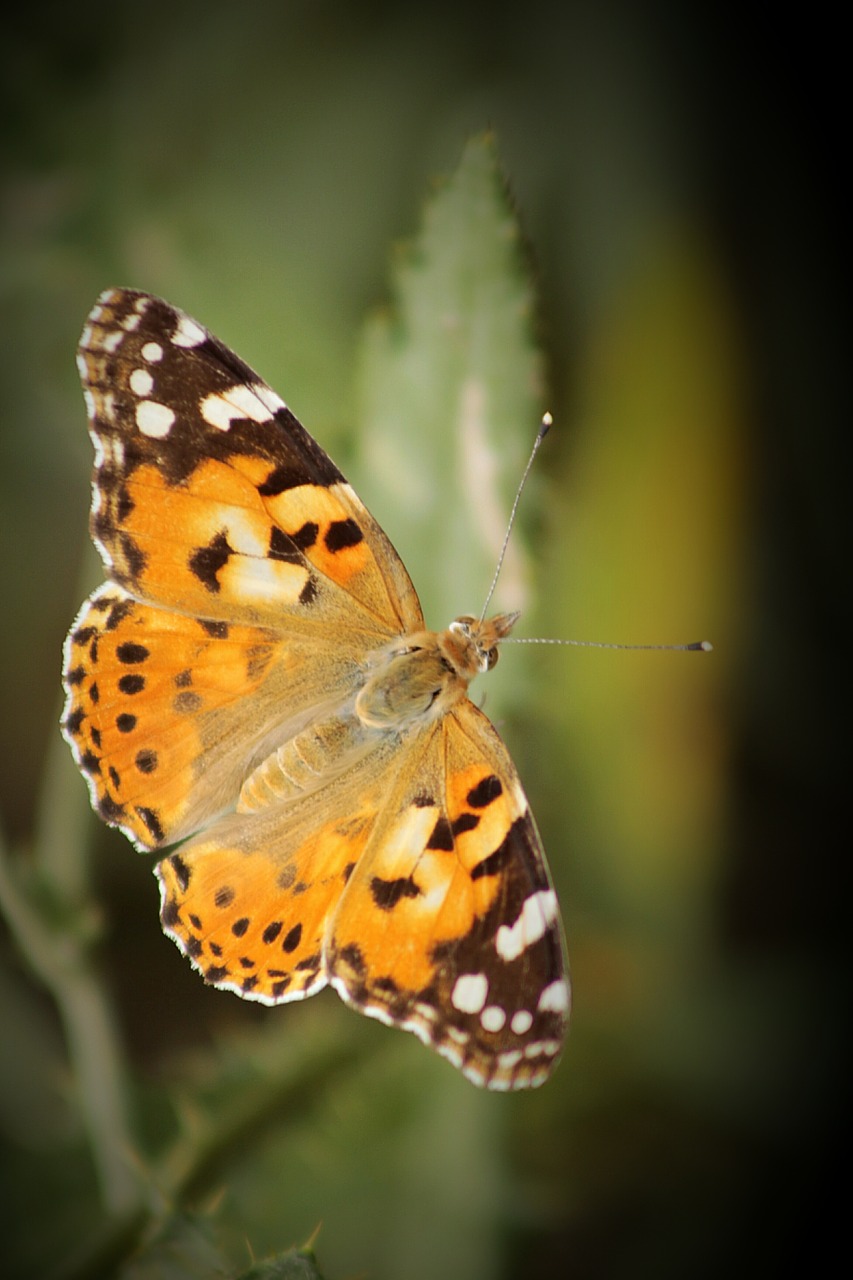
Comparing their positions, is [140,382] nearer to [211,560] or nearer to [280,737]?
[211,560]

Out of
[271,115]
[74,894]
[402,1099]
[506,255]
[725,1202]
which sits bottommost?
[725,1202]

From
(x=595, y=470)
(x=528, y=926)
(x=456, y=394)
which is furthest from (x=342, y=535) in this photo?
(x=595, y=470)

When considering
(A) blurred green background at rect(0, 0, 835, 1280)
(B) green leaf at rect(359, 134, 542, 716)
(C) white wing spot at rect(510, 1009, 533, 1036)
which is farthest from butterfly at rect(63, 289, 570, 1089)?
(A) blurred green background at rect(0, 0, 835, 1280)

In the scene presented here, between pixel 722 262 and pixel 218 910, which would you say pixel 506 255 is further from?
pixel 218 910

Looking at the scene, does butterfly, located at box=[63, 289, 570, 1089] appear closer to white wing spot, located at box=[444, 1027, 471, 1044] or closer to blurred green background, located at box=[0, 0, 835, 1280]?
white wing spot, located at box=[444, 1027, 471, 1044]

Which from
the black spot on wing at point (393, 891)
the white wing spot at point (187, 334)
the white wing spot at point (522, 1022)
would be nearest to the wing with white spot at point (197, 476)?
the white wing spot at point (187, 334)

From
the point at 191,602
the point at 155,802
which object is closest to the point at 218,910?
the point at 155,802
